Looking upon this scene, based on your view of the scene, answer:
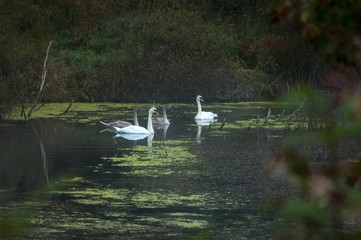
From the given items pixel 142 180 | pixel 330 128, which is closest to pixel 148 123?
pixel 142 180

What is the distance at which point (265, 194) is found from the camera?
11.3 metres

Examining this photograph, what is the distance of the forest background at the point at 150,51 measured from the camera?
23078mm

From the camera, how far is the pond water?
376 inches

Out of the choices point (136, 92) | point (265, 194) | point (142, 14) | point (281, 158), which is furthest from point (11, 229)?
point (142, 14)

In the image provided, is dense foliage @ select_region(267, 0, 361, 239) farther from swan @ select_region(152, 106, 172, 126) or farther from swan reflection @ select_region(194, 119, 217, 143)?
swan @ select_region(152, 106, 172, 126)

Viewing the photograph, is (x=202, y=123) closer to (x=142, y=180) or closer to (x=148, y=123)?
(x=148, y=123)

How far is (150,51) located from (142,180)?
43.8 ft

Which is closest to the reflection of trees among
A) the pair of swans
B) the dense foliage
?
the pair of swans

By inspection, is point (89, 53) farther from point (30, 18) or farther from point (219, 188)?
point (219, 188)

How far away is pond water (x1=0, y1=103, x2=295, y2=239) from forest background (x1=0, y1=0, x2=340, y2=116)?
438 cm

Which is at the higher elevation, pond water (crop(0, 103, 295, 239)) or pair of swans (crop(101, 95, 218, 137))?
pair of swans (crop(101, 95, 218, 137))

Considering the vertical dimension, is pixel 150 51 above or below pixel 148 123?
above

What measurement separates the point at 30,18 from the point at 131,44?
9.61ft

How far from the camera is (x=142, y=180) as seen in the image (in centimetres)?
1232
